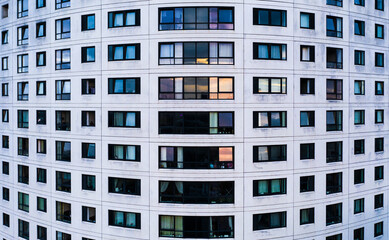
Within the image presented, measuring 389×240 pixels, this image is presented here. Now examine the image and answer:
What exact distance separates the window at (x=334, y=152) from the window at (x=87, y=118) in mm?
24085

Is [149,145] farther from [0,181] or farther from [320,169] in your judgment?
[0,181]

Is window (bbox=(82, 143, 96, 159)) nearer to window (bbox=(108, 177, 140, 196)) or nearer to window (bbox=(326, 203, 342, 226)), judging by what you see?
window (bbox=(108, 177, 140, 196))

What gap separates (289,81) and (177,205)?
15.6 meters

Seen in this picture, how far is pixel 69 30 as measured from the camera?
29531 millimetres

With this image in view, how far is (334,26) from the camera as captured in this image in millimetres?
29234

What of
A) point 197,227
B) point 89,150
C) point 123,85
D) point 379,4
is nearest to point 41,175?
point 89,150

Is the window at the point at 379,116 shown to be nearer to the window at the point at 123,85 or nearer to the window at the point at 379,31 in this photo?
the window at the point at 379,31

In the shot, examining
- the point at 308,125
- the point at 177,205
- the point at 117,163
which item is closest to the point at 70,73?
the point at 117,163

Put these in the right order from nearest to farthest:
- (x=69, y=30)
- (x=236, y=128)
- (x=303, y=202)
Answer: (x=236, y=128) < (x=303, y=202) < (x=69, y=30)

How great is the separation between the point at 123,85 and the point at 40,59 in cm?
1225

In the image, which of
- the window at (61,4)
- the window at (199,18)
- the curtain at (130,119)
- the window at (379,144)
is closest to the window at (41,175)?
the curtain at (130,119)

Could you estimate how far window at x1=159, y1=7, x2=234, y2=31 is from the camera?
25.3 metres

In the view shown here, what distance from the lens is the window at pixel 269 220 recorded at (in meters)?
26.4

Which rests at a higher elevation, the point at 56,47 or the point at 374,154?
the point at 56,47
